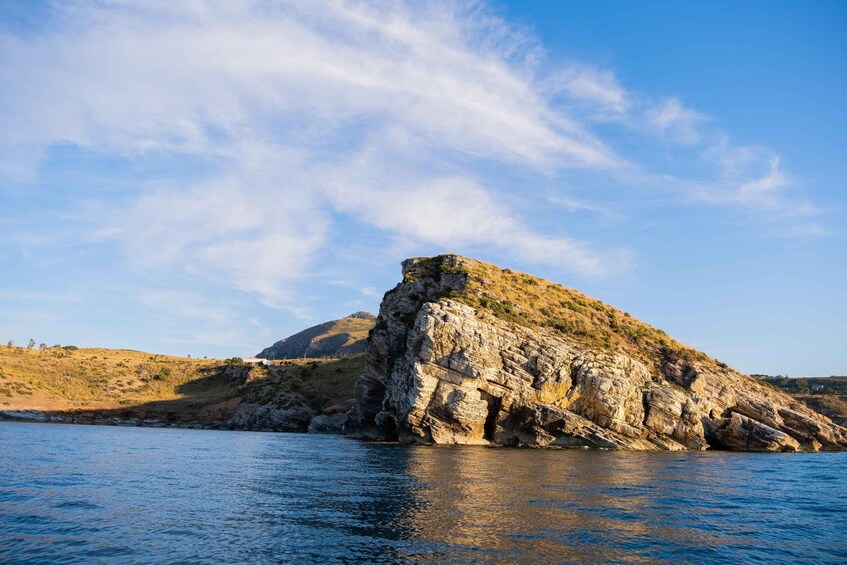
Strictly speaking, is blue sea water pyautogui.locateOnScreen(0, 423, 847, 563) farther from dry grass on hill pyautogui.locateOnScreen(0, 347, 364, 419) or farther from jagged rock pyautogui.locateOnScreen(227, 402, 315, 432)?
dry grass on hill pyautogui.locateOnScreen(0, 347, 364, 419)

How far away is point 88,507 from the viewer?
23391mm

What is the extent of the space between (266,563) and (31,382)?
116 meters

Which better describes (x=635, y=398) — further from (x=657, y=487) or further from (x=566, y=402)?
(x=657, y=487)

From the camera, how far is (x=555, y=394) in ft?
211

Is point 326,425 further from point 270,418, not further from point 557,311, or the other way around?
point 557,311

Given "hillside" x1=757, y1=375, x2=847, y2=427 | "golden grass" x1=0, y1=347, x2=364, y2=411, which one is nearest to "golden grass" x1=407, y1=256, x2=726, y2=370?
"hillside" x1=757, y1=375, x2=847, y2=427

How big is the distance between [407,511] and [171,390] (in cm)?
11309

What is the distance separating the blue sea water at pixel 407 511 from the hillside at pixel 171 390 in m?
62.5

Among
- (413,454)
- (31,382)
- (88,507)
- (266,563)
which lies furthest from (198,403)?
(266,563)

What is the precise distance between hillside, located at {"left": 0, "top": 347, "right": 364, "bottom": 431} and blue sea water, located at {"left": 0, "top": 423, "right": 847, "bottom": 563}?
6253cm

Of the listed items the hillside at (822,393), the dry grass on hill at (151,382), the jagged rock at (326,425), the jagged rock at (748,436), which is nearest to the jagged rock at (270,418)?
the dry grass on hill at (151,382)

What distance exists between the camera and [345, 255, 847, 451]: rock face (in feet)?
205

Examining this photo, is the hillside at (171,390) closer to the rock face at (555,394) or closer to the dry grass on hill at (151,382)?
the dry grass on hill at (151,382)

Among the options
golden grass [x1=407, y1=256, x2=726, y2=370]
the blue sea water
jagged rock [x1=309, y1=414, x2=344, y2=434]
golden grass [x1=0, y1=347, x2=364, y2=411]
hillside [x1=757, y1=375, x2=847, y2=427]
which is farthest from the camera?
golden grass [x1=0, y1=347, x2=364, y2=411]
